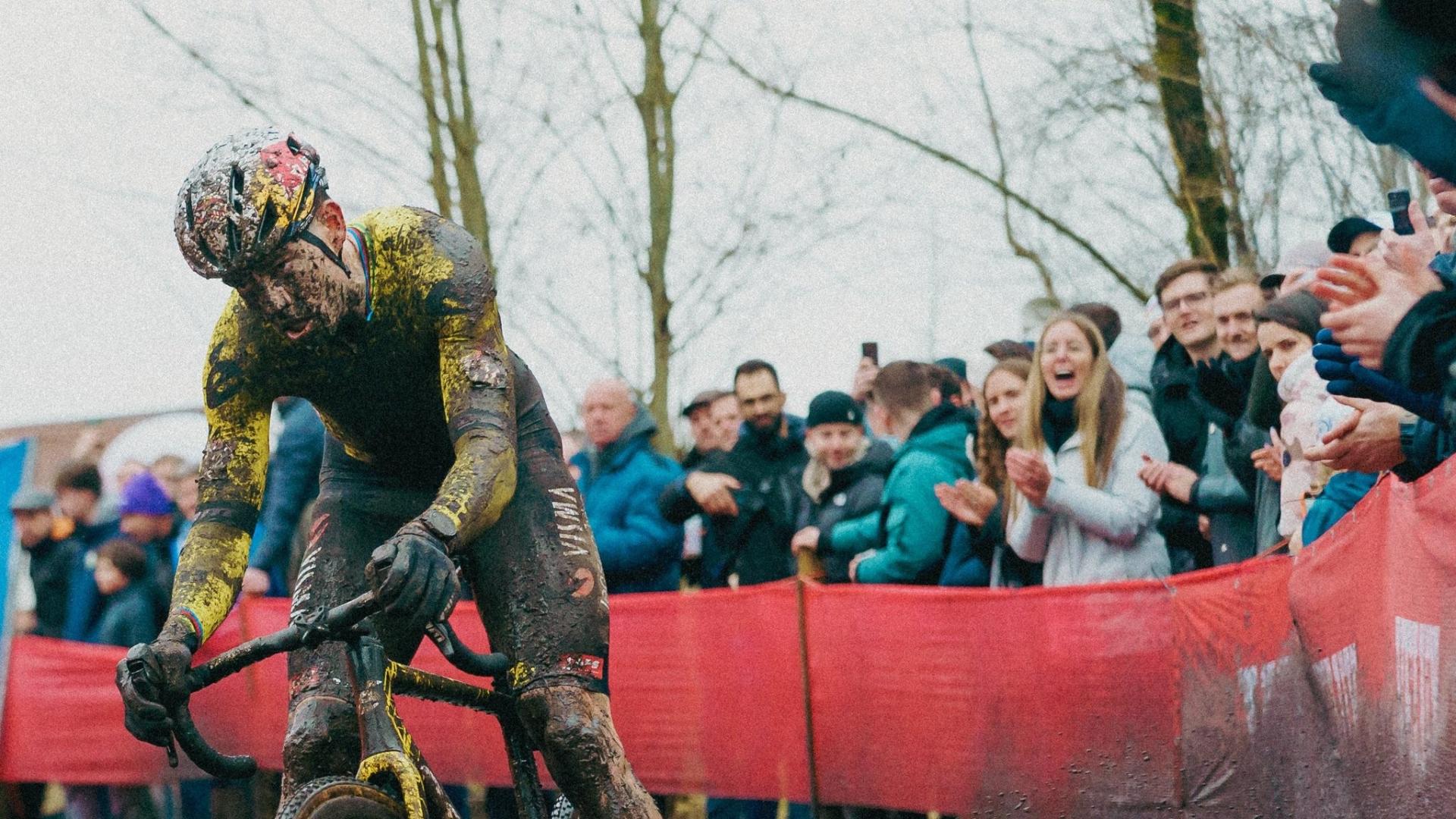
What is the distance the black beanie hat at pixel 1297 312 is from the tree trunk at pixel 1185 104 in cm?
642

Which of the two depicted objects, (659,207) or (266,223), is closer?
(266,223)

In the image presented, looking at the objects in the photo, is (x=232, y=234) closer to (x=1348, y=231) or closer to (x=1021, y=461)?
(x=1021, y=461)

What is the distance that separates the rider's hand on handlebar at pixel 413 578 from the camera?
413 cm

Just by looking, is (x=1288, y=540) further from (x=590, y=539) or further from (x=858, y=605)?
(x=590, y=539)

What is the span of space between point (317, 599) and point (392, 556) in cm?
106

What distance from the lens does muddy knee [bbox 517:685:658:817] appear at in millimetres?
4797

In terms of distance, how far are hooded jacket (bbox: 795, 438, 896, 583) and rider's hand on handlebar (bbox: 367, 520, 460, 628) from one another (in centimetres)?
426

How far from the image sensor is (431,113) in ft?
51.9

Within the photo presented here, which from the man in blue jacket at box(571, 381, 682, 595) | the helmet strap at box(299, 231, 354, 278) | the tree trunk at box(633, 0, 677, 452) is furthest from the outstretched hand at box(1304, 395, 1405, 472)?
the tree trunk at box(633, 0, 677, 452)

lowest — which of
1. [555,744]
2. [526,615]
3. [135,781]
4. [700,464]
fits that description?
[135,781]

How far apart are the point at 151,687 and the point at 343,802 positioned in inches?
26.6

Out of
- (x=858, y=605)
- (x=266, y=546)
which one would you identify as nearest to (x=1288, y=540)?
(x=858, y=605)

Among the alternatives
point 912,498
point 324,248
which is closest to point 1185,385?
point 912,498

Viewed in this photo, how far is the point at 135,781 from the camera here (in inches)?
400
